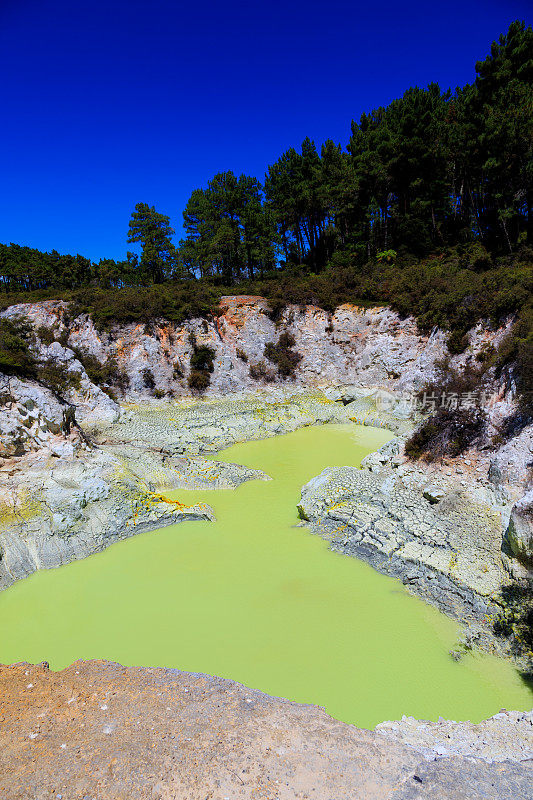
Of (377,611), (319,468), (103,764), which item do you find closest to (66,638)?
(103,764)

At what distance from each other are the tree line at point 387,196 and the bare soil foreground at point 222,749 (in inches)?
1290

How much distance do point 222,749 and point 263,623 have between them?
3375 mm

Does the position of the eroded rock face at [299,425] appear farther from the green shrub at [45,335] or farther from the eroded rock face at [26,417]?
the green shrub at [45,335]

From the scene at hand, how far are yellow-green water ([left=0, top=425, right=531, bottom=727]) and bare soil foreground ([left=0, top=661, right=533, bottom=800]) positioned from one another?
847 millimetres

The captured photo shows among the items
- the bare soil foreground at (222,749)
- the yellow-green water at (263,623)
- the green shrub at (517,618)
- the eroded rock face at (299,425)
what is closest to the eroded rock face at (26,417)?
the eroded rock face at (299,425)

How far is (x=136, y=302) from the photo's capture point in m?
29.7

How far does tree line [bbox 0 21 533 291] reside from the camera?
29.6m

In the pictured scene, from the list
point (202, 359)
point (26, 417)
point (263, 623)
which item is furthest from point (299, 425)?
point (263, 623)

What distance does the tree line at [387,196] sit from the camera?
97.1ft

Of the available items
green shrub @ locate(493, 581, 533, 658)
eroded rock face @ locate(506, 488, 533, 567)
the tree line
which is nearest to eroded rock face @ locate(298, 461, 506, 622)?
green shrub @ locate(493, 581, 533, 658)

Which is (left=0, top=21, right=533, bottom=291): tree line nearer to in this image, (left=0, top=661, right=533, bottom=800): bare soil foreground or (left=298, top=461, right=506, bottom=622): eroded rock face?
(left=298, top=461, right=506, bottom=622): eroded rock face

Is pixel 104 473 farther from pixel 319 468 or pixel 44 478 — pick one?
pixel 319 468

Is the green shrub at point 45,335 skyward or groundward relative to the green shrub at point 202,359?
skyward

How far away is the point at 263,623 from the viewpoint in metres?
8.42
